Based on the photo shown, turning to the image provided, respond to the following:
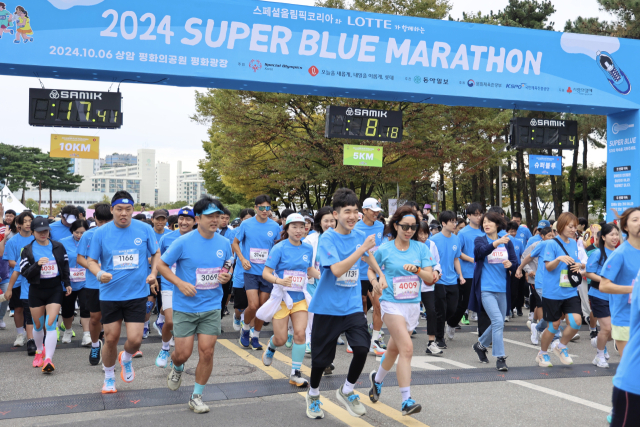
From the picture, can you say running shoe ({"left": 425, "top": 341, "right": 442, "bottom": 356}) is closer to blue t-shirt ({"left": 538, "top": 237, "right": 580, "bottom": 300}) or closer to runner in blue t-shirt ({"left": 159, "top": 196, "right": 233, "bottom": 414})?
blue t-shirt ({"left": 538, "top": 237, "right": 580, "bottom": 300})

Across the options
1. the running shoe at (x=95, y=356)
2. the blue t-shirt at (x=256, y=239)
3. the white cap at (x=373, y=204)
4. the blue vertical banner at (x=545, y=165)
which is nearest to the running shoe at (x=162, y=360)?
the running shoe at (x=95, y=356)

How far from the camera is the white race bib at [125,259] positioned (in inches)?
228

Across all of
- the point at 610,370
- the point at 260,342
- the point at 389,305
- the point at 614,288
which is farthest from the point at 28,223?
the point at 610,370

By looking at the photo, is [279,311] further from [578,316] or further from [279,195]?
[279,195]

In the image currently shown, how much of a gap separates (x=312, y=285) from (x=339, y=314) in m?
2.25

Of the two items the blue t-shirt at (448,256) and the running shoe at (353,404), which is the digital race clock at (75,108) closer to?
the blue t-shirt at (448,256)

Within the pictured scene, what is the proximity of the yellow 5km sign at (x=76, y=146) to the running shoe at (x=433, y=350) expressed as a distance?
965 cm

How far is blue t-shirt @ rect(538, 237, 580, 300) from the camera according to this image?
23.6ft

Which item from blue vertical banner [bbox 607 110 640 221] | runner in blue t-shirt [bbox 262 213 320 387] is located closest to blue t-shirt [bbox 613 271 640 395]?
runner in blue t-shirt [bbox 262 213 320 387]

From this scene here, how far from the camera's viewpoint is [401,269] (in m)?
5.25

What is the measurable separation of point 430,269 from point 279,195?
27.6 m

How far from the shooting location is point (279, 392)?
19.2 feet

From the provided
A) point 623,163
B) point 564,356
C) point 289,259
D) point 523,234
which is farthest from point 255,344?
point 623,163

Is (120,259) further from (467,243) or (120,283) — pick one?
(467,243)
